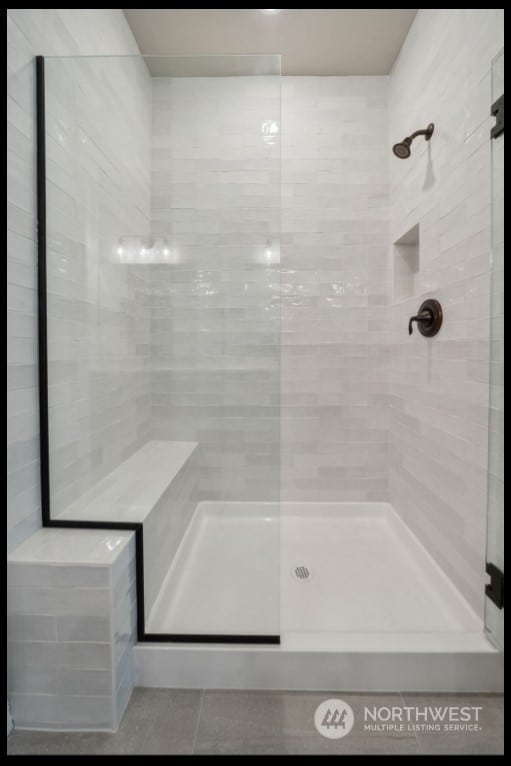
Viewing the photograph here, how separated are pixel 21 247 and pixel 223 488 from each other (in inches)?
43.9

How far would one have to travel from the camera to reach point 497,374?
105cm

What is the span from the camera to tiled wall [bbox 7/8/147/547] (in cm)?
93

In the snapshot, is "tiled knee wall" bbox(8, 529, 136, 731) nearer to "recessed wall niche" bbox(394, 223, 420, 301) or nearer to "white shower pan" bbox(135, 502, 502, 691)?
"white shower pan" bbox(135, 502, 502, 691)

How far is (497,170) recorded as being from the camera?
104 cm

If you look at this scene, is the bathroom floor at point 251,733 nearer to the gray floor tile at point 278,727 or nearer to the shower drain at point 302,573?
the gray floor tile at point 278,727

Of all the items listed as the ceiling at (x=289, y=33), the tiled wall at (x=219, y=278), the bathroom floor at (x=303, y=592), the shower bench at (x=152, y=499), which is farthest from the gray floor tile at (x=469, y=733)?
the ceiling at (x=289, y=33)

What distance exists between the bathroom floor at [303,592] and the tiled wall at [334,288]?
516 mm

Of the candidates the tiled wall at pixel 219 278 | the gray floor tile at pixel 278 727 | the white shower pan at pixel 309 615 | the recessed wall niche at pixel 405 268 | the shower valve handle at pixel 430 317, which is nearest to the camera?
the gray floor tile at pixel 278 727

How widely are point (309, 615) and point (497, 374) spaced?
1113 millimetres

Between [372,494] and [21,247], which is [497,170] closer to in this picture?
[21,247]

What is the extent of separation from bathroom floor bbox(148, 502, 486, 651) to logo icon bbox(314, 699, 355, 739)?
0.14 metres

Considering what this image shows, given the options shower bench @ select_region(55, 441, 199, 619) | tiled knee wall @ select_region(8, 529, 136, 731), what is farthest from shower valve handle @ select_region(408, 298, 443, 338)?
tiled knee wall @ select_region(8, 529, 136, 731)

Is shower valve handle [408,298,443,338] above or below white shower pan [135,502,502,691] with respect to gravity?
above

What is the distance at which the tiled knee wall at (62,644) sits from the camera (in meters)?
0.90
